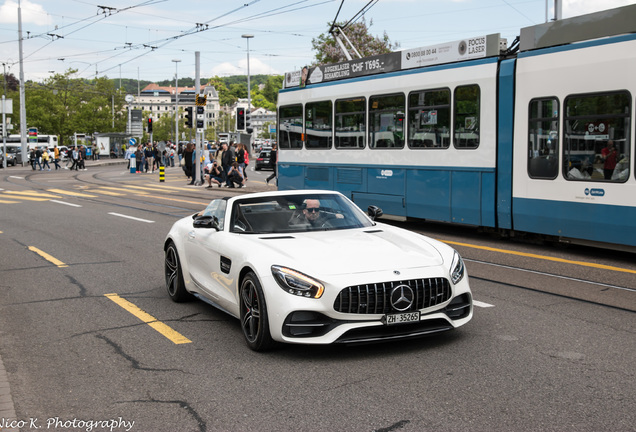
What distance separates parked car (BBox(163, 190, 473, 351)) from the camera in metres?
5.48

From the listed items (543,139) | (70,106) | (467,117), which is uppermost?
(70,106)

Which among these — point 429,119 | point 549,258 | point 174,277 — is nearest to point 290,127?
point 429,119

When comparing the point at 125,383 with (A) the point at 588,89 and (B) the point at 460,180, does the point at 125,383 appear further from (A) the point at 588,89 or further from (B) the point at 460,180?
(B) the point at 460,180

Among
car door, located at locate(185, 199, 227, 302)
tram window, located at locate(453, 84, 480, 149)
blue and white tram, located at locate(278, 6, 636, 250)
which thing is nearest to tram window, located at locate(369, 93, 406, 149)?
blue and white tram, located at locate(278, 6, 636, 250)

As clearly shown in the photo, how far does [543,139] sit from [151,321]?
6907 mm

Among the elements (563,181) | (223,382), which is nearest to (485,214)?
(563,181)

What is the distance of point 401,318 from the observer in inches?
217

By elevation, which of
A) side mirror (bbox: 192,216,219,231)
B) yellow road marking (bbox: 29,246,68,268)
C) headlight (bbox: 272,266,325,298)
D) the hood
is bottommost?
yellow road marking (bbox: 29,246,68,268)

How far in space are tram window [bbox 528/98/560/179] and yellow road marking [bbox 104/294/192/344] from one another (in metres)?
6.57

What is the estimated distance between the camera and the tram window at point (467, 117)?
12625mm

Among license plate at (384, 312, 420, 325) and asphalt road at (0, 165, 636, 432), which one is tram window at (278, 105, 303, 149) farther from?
license plate at (384, 312, 420, 325)

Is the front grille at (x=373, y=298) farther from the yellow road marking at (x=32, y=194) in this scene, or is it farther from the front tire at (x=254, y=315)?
the yellow road marking at (x=32, y=194)

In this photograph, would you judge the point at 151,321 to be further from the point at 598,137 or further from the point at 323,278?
the point at 598,137

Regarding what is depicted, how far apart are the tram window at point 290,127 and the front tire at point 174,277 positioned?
396 inches
